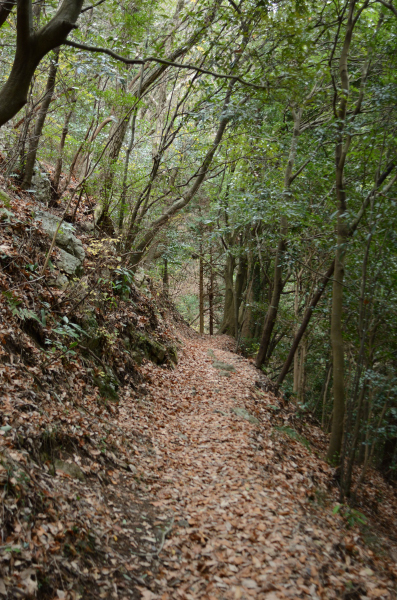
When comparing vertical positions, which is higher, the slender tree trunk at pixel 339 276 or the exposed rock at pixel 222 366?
the slender tree trunk at pixel 339 276

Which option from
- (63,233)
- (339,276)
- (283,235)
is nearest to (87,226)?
(63,233)

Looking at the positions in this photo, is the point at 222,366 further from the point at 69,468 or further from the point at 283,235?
the point at 69,468

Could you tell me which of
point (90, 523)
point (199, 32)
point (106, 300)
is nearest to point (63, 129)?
point (199, 32)

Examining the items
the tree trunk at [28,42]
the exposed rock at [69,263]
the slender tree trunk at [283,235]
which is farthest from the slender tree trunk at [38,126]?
the slender tree trunk at [283,235]

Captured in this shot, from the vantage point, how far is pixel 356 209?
25.0 ft

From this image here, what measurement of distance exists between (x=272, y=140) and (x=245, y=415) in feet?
25.0

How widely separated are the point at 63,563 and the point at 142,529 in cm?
127

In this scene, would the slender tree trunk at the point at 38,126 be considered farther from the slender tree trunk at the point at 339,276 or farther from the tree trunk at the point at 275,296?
the tree trunk at the point at 275,296

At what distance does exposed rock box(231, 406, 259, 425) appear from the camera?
799cm

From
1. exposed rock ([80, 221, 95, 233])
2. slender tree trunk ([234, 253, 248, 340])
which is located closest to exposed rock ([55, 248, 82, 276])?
exposed rock ([80, 221, 95, 233])

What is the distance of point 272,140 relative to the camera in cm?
1056

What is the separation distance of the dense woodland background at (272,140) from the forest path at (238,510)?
4.25 ft

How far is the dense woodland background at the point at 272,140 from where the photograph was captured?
5.98 metres

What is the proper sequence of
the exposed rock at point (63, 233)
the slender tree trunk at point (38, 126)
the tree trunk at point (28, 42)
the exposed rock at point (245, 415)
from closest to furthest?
1. the tree trunk at point (28, 42)
2. the exposed rock at point (63, 233)
3. the slender tree trunk at point (38, 126)
4. the exposed rock at point (245, 415)
